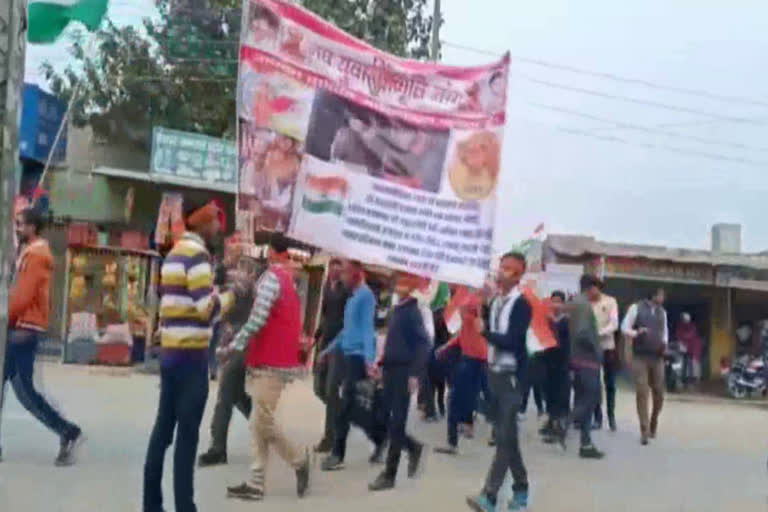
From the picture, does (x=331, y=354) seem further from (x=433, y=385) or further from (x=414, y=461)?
(x=433, y=385)

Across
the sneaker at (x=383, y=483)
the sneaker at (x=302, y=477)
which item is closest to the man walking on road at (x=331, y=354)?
the sneaker at (x=383, y=483)

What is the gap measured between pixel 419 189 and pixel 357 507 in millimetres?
2145

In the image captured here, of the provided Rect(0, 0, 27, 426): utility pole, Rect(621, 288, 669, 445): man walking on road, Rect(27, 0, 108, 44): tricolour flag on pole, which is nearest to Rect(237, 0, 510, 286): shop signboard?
Rect(27, 0, 108, 44): tricolour flag on pole

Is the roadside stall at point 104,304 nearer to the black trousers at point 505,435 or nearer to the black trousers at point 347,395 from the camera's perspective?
the black trousers at point 347,395

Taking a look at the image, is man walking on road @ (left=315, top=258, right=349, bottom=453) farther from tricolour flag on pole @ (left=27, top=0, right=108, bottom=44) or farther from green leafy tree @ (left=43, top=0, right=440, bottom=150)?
green leafy tree @ (left=43, top=0, right=440, bottom=150)

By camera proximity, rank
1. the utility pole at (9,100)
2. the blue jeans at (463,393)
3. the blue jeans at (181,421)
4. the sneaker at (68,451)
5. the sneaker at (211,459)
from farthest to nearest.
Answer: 1. the blue jeans at (463,393)
2. the sneaker at (211,459)
3. the sneaker at (68,451)
4. the blue jeans at (181,421)
5. the utility pole at (9,100)

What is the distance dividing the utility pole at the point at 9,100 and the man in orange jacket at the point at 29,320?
15.3ft

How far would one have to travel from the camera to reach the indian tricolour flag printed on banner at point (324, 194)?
7.78 m

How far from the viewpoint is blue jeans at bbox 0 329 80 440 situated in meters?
8.59

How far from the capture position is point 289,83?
25.9ft

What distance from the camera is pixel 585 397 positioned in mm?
11688

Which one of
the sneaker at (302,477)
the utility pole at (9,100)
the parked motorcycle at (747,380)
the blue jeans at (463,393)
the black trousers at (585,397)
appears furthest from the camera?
the parked motorcycle at (747,380)

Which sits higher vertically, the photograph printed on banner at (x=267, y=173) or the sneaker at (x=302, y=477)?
the photograph printed on banner at (x=267, y=173)

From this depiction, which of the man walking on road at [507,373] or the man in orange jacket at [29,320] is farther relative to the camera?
the man in orange jacket at [29,320]
